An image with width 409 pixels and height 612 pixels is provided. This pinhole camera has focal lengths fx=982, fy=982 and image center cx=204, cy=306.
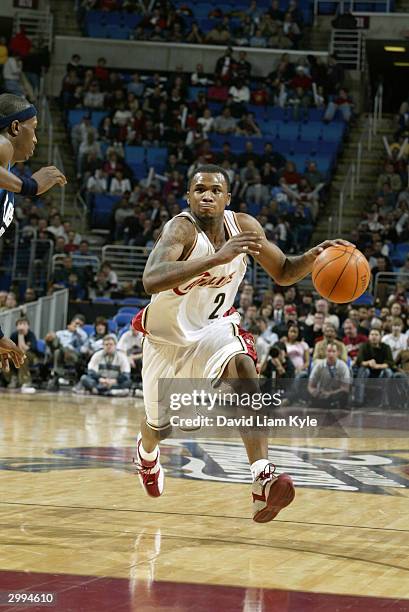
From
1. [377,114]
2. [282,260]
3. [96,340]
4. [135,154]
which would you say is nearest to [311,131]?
[377,114]

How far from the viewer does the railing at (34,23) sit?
2386cm

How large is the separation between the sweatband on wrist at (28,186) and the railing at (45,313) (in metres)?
11.7

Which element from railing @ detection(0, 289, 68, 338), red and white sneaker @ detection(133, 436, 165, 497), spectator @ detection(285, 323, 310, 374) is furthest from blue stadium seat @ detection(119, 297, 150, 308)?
red and white sneaker @ detection(133, 436, 165, 497)

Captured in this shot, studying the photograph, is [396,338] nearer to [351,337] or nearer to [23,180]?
[351,337]

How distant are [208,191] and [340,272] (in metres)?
0.88

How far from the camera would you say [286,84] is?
889 inches

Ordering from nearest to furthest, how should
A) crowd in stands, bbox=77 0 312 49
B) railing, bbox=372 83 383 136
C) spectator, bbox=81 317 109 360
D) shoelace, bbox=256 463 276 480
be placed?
shoelace, bbox=256 463 276 480 → spectator, bbox=81 317 109 360 → railing, bbox=372 83 383 136 → crowd in stands, bbox=77 0 312 49

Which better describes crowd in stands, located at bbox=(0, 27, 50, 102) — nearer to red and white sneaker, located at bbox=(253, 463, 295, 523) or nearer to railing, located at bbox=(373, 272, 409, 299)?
railing, located at bbox=(373, 272, 409, 299)

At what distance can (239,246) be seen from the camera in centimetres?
473

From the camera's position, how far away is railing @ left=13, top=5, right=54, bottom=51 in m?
23.9

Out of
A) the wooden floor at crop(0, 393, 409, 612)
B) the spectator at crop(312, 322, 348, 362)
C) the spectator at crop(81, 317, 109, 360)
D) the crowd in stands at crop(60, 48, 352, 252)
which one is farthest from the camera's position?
the crowd in stands at crop(60, 48, 352, 252)

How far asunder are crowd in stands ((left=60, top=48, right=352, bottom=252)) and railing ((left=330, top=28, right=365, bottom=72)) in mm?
802

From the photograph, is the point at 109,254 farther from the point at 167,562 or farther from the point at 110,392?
the point at 167,562

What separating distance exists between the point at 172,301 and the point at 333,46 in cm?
1946
